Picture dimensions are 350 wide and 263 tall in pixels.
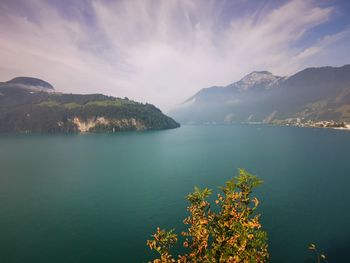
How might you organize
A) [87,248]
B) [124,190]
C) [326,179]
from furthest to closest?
[326,179] < [124,190] < [87,248]

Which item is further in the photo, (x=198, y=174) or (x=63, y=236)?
(x=198, y=174)

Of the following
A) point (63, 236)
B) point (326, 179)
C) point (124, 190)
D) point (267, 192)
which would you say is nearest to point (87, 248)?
point (63, 236)

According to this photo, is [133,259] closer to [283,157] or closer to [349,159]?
[283,157]

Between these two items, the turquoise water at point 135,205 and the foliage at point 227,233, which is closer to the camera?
the foliage at point 227,233

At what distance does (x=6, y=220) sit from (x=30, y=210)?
7.01 meters

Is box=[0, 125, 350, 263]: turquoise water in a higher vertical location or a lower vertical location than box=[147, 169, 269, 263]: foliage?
lower

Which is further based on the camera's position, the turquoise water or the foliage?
the turquoise water

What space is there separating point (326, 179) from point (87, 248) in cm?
9179

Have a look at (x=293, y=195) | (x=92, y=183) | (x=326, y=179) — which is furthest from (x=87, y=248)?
(x=326, y=179)

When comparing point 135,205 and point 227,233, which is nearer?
point 227,233

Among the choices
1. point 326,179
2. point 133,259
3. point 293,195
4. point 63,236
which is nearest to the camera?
point 133,259

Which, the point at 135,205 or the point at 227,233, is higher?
the point at 227,233

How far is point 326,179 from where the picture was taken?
92875 millimetres

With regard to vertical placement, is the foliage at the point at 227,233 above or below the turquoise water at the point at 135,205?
above
